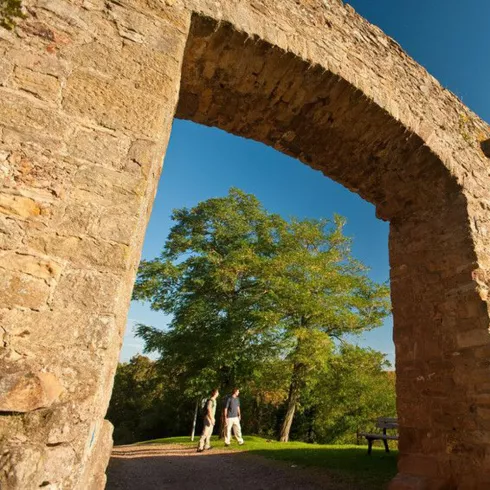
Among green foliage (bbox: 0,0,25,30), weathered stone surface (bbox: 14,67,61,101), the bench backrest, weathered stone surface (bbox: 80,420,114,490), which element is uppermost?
green foliage (bbox: 0,0,25,30)

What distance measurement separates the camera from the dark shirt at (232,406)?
962 centimetres

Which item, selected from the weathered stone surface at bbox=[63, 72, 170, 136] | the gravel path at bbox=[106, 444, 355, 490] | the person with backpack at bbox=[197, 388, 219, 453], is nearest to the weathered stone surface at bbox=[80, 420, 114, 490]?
the weathered stone surface at bbox=[63, 72, 170, 136]

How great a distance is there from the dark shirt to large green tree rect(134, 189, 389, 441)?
2.26m

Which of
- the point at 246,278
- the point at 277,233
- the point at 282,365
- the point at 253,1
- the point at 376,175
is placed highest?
the point at 277,233

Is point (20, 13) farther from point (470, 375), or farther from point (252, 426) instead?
point (252, 426)

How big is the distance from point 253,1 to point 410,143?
2.31 metres

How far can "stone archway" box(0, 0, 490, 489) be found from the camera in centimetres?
174

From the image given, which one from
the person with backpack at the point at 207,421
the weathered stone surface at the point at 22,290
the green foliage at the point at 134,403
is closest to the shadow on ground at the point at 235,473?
the person with backpack at the point at 207,421

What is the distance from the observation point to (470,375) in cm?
382

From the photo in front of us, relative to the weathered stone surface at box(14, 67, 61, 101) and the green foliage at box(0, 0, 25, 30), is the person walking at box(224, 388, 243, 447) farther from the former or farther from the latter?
the green foliage at box(0, 0, 25, 30)

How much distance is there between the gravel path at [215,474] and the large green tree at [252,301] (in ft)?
12.8

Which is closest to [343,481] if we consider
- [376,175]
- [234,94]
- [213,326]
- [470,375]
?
[470,375]

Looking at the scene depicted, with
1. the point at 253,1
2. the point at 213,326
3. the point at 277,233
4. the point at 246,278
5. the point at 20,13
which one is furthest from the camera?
the point at 277,233

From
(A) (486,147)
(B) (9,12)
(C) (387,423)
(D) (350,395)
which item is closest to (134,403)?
(D) (350,395)
